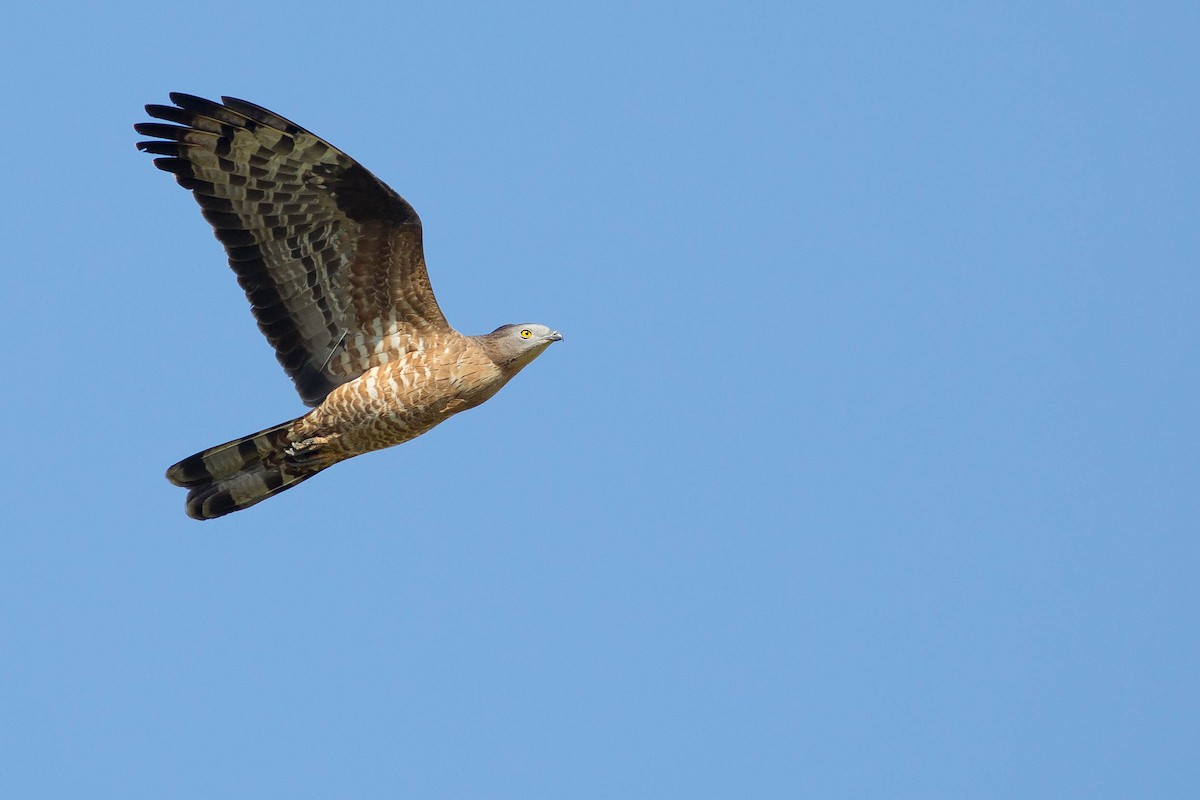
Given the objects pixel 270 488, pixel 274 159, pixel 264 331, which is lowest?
pixel 270 488

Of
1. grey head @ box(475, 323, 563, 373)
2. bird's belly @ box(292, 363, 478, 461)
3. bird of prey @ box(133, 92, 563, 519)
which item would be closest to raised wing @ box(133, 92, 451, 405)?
bird of prey @ box(133, 92, 563, 519)

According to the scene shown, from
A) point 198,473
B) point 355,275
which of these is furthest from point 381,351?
point 198,473

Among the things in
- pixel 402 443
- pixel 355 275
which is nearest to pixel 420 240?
pixel 355 275

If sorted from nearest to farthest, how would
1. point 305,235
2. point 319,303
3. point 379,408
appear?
point 305,235
point 379,408
point 319,303

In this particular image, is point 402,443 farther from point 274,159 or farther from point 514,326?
point 274,159

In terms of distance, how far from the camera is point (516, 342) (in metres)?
17.4

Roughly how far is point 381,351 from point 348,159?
1.69 m

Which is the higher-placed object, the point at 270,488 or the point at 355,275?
the point at 355,275

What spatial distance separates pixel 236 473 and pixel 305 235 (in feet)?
6.66

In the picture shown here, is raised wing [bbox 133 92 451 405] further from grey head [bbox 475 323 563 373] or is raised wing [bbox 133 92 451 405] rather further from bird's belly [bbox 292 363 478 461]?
grey head [bbox 475 323 563 373]

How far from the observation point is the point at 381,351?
17656 mm

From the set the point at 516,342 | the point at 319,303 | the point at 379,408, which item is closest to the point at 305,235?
the point at 319,303

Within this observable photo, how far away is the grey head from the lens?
17422 millimetres

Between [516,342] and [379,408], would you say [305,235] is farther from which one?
[516,342]
